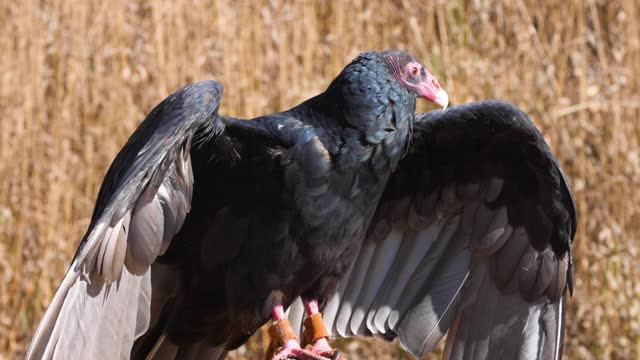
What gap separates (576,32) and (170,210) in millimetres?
2768

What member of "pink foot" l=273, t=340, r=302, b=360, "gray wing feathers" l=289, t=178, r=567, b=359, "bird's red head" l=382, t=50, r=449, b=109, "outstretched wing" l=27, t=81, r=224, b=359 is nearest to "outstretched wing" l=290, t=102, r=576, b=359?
"gray wing feathers" l=289, t=178, r=567, b=359

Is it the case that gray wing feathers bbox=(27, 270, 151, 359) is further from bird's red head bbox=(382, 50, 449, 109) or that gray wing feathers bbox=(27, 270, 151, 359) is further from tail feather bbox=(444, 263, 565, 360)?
tail feather bbox=(444, 263, 565, 360)

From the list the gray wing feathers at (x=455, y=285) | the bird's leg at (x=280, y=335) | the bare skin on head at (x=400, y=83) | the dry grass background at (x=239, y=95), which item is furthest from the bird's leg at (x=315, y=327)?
the dry grass background at (x=239, y=95)

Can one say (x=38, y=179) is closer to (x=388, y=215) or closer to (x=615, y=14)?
(x=388, y=215)

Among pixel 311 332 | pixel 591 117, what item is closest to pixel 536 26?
pixel 591 117

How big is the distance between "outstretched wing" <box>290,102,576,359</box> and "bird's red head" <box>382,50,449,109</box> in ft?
0.38

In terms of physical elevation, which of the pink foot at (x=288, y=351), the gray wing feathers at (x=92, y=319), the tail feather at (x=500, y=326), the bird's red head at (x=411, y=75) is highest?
the bird's red head at (x=411, y=75)

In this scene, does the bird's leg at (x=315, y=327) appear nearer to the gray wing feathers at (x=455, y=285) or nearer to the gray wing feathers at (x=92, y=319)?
the gray wing feathers at (x=455, y=285)

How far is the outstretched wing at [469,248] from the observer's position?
3.57 m

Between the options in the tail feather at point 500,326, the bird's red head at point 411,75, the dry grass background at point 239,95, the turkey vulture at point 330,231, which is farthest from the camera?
the dry grass background at point 239,95

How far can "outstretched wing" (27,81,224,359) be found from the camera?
8.76ft

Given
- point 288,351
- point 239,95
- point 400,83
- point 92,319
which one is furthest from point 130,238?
point 239,95

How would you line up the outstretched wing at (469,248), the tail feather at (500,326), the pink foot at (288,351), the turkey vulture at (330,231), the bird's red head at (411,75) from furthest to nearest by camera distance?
the tail feather at (500,326) → the outstretched wing at (469,248) → the bird's red head at (411,75) → the pink foot at (288,351) → the turkey vulture at (330,231)

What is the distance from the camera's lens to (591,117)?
5020mm
